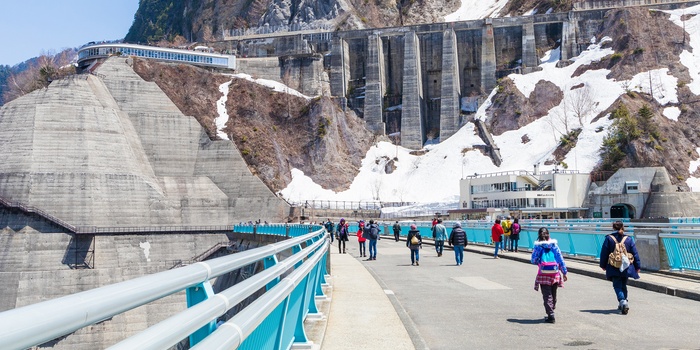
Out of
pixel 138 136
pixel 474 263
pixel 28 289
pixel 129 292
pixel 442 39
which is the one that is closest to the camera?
pixel 129 292

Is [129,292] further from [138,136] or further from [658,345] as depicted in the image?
[138,136]

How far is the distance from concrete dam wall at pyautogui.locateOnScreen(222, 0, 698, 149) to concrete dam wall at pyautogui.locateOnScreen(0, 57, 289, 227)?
2665 cm

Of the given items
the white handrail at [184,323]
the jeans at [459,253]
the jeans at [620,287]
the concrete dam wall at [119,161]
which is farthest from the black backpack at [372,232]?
the concrete dam wall at [119,161]

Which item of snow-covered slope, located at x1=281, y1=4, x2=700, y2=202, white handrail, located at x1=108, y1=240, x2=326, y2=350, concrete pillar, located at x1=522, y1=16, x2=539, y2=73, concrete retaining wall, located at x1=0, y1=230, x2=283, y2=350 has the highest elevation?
concrete pillar, located at x1=522, y1=16, x2=539, y2=73

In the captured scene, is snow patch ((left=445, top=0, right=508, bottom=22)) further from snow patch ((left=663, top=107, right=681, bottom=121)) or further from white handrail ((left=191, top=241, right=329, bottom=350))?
white handrail ((left=191, top=241, right=329, bottom=350))

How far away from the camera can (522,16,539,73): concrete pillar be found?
10438cm

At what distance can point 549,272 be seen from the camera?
1255 cm

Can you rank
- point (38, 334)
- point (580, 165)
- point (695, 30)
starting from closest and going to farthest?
point (38, 334) < point (580, 165) < point (695, 30)

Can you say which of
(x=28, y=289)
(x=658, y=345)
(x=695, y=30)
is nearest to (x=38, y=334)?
(x=658, y=345)

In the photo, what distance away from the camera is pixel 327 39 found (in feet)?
363

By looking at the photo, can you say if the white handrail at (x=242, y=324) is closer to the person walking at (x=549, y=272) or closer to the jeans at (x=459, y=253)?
the person walking at (x=549, y=272)

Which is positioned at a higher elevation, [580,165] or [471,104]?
[471,104]

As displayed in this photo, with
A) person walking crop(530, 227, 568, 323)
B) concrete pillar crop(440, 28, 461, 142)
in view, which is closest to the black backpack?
person walking crop(530, 227, 568, 323)

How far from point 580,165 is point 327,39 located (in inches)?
1723
